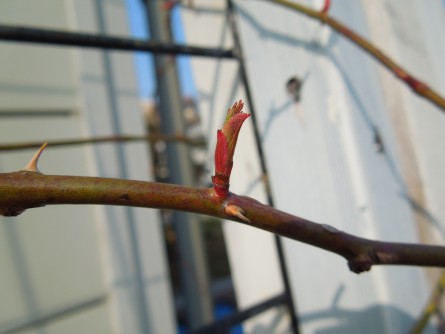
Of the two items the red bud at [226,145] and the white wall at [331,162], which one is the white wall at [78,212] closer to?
the white wall at [331,162]

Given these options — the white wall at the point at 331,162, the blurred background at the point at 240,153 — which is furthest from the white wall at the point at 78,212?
the white wall at the point at 331,162

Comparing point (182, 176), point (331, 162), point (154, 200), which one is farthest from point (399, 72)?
point (182, 176)

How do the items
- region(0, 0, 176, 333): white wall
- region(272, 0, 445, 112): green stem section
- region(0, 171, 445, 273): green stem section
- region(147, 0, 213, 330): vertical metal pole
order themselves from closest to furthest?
region(0, 171, 445, 273): green stem section
region(272, 0, 445, 112): green stem section
region(0, 0, 176, 333): white wall
region(147, 0, 213, 330): vertical metal pole

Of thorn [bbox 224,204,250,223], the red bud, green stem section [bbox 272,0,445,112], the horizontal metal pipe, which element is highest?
the horizontal metal pipe

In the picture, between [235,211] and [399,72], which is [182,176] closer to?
[399,72]

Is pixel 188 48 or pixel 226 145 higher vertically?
pixel 188 48

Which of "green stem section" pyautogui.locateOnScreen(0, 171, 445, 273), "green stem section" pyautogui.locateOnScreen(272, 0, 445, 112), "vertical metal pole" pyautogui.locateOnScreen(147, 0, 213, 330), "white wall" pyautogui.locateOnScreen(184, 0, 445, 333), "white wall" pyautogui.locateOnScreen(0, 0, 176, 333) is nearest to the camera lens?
"green stem section" pyautogui.locateOnScreen(0, 171, 445, 273)

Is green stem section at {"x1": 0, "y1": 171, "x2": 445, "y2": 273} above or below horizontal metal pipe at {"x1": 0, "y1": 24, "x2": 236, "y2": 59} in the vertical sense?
below

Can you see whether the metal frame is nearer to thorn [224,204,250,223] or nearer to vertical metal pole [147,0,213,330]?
thorn [224,204,250,223]

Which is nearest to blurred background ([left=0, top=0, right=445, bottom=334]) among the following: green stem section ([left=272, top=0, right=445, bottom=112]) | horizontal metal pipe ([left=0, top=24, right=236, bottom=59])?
horizontal metal pipe ([left=0, top=24, right=236, bottom=59])
